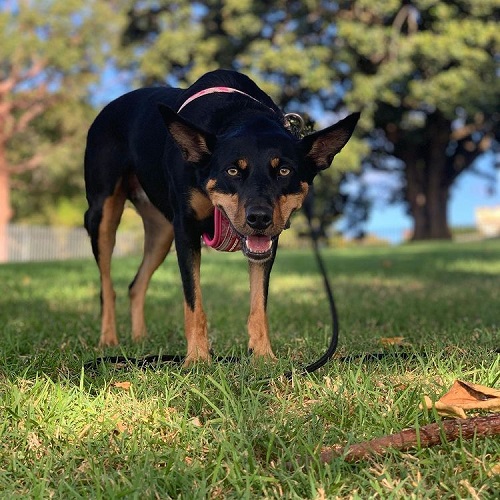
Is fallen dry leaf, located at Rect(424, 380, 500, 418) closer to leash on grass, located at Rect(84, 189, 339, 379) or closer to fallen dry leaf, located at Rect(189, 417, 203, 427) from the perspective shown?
leash on grass, located at Rect(84, 189, 339, 379)

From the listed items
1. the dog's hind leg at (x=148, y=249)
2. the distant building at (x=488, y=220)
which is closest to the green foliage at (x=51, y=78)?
the dog's hind leg at (x=148, y=249)

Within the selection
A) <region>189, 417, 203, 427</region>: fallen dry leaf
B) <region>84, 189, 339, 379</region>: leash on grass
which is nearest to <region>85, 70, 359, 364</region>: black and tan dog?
<region>84, 189, 339, 379</region>: leash on grass

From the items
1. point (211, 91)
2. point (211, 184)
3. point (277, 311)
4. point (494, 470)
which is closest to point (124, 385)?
point (211, 184)

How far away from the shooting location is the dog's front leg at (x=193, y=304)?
3691 millimetres

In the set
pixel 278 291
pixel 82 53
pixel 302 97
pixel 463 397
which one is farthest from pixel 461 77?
pixel 463 397

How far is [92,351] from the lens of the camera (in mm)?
3994

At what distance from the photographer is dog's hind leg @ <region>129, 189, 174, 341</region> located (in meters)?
5.06

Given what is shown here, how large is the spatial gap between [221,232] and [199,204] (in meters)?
0.19

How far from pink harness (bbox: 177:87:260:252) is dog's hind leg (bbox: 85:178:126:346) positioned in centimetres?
97

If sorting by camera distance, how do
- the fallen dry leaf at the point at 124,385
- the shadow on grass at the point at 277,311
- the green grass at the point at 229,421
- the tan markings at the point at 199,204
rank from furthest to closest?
1. the shadow on grass at the point at 277,311
2. the tan markings at the point at 199,204
3. the fallen dry leaf at the point at 124,385
4. the green grass at the point at 229,421

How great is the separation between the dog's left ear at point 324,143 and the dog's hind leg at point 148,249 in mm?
1658

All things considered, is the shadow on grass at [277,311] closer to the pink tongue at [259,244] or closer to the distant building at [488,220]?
the pink tongue at [259,244]

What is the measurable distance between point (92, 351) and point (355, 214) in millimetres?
32413

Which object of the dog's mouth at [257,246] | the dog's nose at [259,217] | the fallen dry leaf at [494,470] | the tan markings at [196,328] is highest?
the dog's nose at [259,217]
